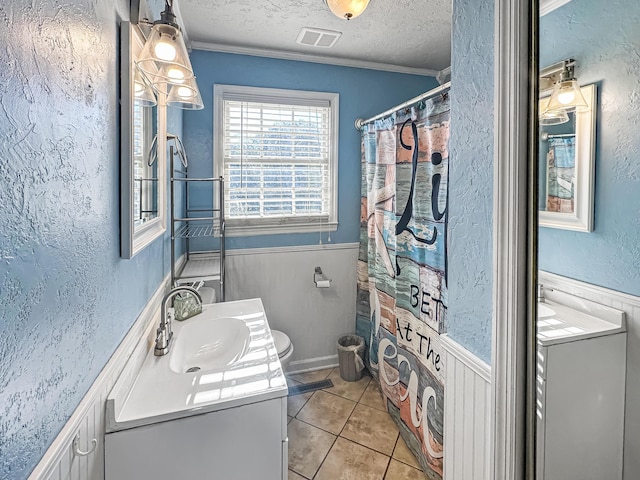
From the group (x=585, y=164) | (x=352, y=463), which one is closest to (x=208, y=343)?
(x=352, y=463)

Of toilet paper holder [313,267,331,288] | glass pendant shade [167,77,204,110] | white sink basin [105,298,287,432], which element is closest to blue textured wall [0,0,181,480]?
white sink basin [105,298,287,432]

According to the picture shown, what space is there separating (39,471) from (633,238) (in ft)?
3.84

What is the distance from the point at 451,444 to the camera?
3.88ft

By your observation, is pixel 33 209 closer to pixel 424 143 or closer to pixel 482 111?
pixel 482 111

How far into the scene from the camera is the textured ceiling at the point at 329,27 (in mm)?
1926

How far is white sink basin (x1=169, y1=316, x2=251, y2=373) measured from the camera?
1.39 metres

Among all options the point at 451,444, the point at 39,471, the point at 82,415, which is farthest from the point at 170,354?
the point at 451,444

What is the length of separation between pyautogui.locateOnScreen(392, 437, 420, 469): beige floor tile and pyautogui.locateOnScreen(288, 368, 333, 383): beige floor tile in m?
0.82

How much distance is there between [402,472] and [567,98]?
1.78 m

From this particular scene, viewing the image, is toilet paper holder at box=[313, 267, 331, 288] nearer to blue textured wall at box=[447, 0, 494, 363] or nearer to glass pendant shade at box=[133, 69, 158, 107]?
blue textured wall at box=[447, 0, 494, 363]

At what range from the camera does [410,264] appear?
1944mm

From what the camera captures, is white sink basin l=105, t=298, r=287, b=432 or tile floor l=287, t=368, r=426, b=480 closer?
white sink basin l=105, t=298, r=287, b=432

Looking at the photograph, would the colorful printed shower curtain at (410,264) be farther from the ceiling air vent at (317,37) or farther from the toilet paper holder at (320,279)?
the ceiling air vent at (317,37)

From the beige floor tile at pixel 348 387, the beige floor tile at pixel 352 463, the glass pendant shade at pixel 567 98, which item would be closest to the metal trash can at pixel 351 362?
the beige floor tile at pixel 348 387
